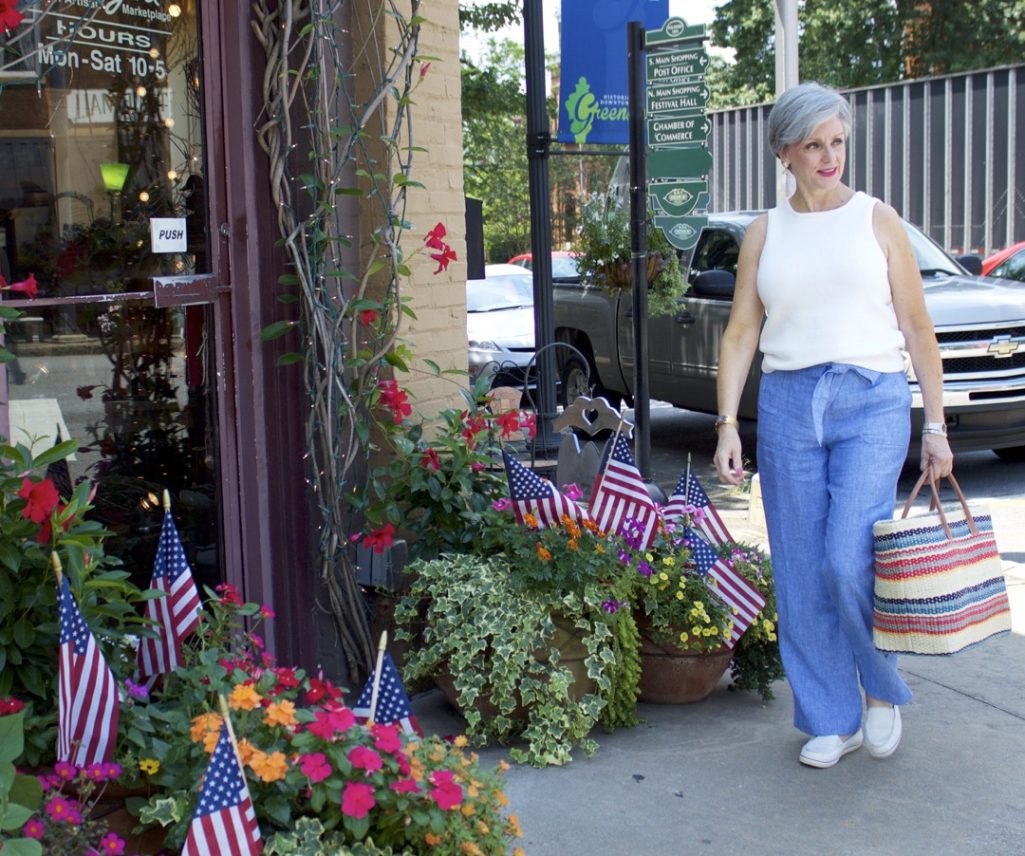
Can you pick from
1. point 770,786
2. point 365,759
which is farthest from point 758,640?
point 365,759

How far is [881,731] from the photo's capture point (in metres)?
4.00

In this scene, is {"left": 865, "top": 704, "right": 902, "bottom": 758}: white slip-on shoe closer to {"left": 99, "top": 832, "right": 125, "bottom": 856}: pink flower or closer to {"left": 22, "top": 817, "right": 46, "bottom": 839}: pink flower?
{"left": 99, "top": 832, "right": 125, "bottom": 856}: pink flower

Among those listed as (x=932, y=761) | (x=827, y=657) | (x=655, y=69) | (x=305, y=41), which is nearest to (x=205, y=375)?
(x=305, y=41)

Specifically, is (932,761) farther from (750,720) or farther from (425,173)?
(425,173)

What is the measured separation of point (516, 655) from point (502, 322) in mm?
9370

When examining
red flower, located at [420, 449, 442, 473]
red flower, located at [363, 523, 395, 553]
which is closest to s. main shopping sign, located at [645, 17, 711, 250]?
red flower, located at [420, 449, 442, 473]

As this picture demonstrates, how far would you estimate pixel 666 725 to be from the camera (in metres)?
4.35

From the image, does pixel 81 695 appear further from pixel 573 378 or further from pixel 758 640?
pixel 573 378

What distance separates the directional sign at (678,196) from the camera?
7.30 meters

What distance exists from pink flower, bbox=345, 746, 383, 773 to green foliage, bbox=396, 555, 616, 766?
51.8 inches

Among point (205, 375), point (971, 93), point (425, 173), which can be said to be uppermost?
point (971, 93)

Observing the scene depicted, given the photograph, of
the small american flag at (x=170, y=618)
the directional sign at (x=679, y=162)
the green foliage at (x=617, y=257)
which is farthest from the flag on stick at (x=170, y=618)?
the green foliage at (x=617, y=257)

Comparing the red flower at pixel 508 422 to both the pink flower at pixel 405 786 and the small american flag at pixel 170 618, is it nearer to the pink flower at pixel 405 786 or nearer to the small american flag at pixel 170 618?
the small american flag at pixel 170 618

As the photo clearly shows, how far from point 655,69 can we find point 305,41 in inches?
125
